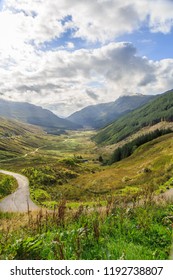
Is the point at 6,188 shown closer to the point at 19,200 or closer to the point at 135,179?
the point at 19,200

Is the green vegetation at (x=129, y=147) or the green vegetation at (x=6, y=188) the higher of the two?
the green vegetation at (x=129, y=147)

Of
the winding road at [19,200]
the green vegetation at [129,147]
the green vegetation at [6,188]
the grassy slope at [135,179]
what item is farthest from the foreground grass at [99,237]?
the green vegetation at [129,147]

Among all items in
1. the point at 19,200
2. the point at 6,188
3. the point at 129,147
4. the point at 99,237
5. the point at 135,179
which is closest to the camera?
the point at 99,237

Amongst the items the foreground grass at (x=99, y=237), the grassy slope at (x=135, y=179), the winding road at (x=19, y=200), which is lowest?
the winding road at (x=19, y=200)

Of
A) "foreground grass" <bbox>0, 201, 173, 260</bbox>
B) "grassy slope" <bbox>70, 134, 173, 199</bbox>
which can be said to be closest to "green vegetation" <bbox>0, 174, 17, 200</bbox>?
"grassy slope" <bbox>70, 134, 173, 199</bbox>

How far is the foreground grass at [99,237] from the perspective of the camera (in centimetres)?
605

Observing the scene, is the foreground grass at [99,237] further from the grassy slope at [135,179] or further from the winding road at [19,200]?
the winding road at [19,200]

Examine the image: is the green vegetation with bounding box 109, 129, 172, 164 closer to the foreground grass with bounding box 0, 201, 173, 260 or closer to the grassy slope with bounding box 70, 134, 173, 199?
the grassy slope with bounding box 70, 134, 173, 199

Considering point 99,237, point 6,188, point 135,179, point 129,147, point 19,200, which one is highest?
point 99,237

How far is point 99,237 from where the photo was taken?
23.4ft

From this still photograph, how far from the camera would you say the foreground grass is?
605cm

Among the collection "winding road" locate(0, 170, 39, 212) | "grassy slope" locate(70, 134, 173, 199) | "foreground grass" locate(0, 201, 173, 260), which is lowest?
"winding road" locate(0, 170, 39, 212)

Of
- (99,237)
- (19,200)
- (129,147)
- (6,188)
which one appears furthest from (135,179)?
(129,147)

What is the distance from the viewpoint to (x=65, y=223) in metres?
8.63
